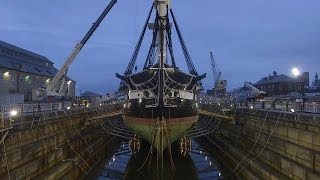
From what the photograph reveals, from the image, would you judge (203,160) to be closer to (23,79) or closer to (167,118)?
(167,118)

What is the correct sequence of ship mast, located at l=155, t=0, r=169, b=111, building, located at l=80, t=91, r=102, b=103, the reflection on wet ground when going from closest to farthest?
1. the reflection on wet ground
2. ship mast, located at l=155, t=0, r=169, b=111
3. building, located at l=80, t=91, r=102, b=103

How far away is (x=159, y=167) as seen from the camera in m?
30.5

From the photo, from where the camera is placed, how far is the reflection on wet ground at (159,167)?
93.4ft

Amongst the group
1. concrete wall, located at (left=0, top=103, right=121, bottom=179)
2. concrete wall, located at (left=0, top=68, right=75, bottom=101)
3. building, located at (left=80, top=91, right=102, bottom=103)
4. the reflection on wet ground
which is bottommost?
the reflection on wet ground

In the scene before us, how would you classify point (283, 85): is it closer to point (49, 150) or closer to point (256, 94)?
point (256, 94)

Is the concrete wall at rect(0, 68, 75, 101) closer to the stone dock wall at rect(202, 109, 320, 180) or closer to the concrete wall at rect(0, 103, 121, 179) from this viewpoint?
the concrete wall at rect(0, 103, 121, 179)

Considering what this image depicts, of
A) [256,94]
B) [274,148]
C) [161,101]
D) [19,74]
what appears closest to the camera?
[274,148]

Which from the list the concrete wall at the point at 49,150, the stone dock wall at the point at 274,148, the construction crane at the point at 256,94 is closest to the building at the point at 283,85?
the construction crane at the point at 256,94

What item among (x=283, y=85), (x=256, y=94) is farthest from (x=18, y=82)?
(x=283, y=85)

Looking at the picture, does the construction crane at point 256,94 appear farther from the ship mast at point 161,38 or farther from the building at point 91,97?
the ship mast at point 161,38

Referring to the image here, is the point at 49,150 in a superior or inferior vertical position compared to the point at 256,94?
inferior

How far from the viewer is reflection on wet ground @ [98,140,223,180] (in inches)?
1121

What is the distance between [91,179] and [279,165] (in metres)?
13.2

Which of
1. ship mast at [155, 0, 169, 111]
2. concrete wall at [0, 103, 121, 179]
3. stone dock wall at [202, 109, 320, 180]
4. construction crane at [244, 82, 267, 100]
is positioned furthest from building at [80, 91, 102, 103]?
stone dock wall at [202, 109, 320, 180]
